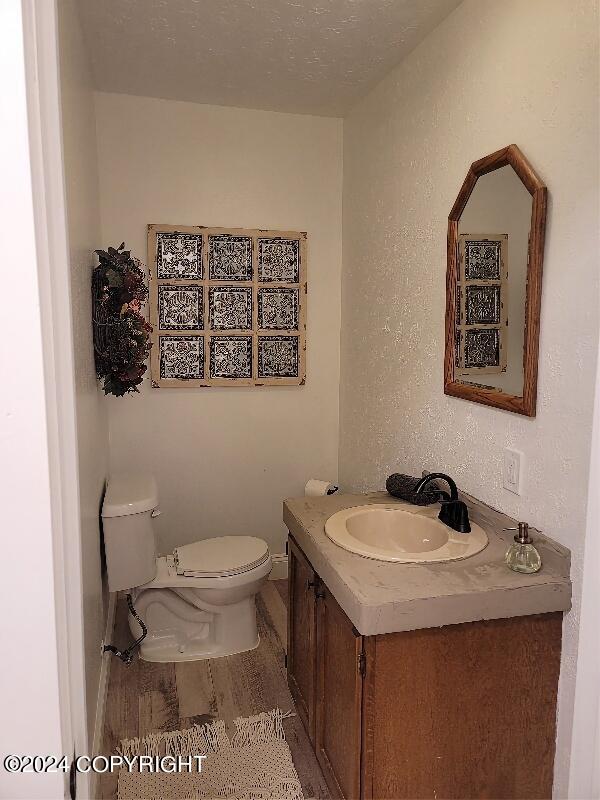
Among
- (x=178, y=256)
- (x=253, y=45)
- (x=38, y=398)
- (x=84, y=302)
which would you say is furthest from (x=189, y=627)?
(x=253, y=45)

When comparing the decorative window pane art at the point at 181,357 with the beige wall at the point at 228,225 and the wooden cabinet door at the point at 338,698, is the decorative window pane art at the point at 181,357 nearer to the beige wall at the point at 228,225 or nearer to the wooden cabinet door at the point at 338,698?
the beige wall at the point at 228,225

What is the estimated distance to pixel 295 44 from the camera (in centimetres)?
243

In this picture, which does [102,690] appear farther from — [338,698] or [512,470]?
[512,470]

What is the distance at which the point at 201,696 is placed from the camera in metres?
2.47

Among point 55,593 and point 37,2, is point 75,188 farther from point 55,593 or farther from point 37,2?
point 55,593

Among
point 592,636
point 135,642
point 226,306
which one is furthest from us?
point 226,306

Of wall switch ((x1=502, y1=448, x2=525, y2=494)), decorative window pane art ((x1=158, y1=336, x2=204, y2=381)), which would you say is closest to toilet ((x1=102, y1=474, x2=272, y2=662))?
decorative window pane art ((x1=158, y1=336, x2=204, y2=381))

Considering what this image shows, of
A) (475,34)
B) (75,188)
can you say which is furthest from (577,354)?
(75,188)

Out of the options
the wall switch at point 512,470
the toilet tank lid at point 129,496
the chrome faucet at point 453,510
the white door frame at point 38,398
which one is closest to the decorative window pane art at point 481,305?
the wall switch at point 512,470

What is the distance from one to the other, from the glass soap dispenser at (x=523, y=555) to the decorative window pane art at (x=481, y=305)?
519 millimetres

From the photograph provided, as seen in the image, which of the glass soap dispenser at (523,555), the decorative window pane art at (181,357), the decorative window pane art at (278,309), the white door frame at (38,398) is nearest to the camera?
the white door frame at (38,398)

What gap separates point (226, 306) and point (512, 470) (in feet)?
6.36

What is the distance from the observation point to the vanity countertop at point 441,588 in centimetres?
152

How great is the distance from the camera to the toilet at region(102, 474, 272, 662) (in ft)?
8.43
